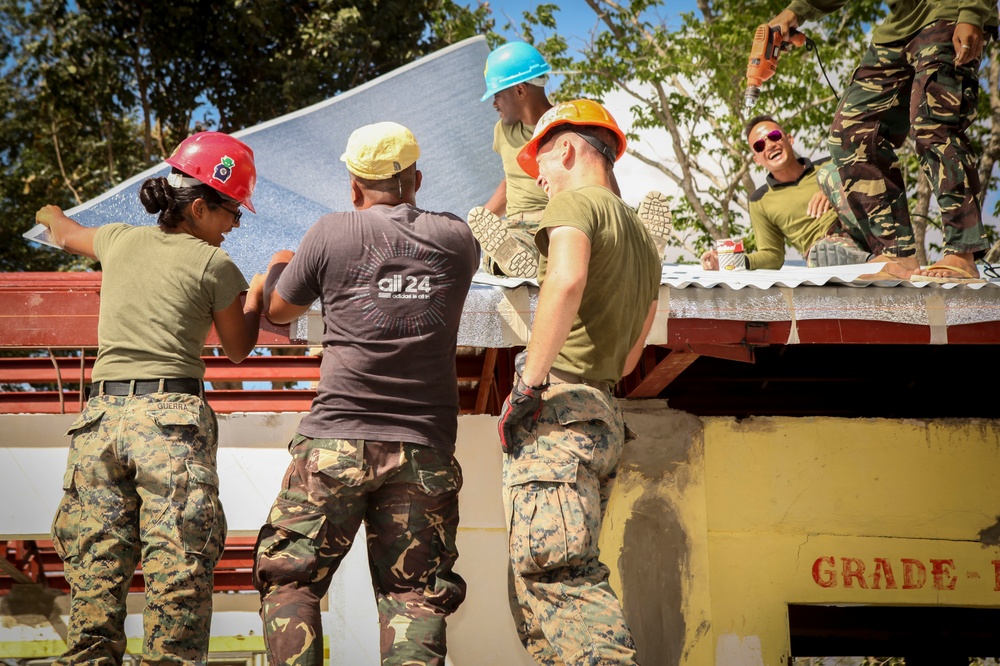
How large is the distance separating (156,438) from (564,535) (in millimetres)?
1375

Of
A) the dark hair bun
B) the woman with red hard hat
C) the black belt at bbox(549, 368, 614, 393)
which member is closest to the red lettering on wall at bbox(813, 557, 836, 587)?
the black belt at bbox(549, 368, 614, 393)

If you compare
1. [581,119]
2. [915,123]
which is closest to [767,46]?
[915,123]

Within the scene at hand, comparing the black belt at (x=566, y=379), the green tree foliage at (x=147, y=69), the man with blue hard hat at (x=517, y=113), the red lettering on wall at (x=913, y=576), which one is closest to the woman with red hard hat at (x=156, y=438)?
the black belt at (x=566, y=379)

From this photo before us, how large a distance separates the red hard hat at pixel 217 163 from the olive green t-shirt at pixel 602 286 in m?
1.19

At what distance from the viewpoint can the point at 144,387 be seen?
328cm

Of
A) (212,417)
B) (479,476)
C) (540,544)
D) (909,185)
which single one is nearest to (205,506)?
(212,417)

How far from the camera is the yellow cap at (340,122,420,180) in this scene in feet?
10.6

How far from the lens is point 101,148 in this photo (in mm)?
15016

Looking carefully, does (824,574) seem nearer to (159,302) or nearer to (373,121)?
(159,302)

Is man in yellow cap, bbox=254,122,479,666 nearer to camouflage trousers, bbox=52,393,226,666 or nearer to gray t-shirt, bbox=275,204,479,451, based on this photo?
gray t-shirt, bbox=275,204,479,451

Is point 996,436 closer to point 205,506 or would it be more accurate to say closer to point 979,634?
point 979,634

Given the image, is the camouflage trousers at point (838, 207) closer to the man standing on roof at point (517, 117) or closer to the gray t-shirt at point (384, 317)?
the man standing on roof at point (517, 117)

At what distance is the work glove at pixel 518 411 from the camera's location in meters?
2.94

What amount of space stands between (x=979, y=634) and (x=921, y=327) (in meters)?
4.06
